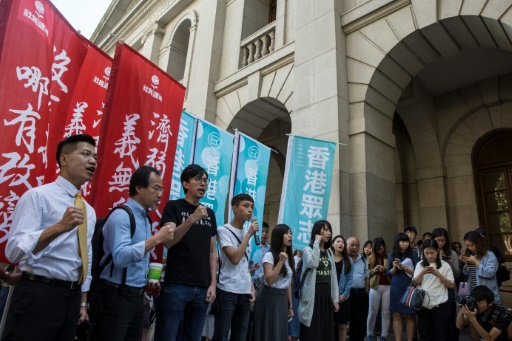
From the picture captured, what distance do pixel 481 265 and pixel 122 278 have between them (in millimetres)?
4312

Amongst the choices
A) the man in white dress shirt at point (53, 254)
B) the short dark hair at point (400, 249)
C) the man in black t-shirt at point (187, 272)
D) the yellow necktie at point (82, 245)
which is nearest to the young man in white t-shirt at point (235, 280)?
the man in black t-shirt at point (187, 272)

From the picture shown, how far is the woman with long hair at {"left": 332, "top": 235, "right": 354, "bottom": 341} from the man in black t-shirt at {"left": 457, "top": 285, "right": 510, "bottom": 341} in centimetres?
132

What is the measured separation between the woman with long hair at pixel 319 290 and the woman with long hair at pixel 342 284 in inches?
13.1

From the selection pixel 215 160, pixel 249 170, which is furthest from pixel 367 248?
pixel 215 160

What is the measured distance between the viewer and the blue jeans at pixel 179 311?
285 centimetres

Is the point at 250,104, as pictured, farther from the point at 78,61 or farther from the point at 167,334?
the point at 167,334

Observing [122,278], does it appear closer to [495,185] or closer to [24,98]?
[24,98]

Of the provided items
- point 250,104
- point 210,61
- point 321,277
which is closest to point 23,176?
point 321,277

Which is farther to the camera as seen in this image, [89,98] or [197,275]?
[89,98]

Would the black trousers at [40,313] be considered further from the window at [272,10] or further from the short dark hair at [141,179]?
the window at [272,10]

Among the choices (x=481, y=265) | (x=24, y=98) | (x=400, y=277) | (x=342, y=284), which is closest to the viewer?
(x=24, y=98)

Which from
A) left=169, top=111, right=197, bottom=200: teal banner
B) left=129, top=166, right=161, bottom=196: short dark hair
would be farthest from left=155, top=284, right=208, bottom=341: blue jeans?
left=169, top=111, right=197, bottom=200: teal banner

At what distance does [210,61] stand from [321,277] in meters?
7.66

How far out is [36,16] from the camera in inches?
119
